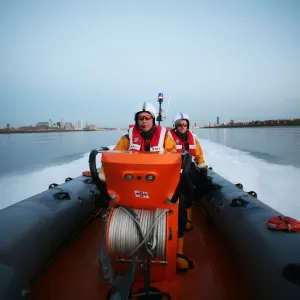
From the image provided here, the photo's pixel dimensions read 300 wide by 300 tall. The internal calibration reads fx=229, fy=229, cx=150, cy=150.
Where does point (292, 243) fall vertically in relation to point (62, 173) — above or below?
above

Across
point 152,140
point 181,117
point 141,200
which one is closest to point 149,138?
point 152,140

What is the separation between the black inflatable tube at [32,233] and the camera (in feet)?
4.20

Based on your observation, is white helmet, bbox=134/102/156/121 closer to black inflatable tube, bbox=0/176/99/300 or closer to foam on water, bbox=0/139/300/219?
black inflatable tube, bbox=0/176/99/300

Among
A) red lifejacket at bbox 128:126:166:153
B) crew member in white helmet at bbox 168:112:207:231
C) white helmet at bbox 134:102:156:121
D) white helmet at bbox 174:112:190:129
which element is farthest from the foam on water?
white helmet at bbox 134:102:156:121

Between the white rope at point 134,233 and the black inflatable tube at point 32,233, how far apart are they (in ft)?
1.71

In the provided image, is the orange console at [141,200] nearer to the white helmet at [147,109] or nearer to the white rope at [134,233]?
the white rope at [134,233]

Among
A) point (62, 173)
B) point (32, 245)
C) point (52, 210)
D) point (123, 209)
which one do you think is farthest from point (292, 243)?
point (62, 173)

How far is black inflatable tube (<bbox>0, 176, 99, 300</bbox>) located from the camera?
4.20 feet

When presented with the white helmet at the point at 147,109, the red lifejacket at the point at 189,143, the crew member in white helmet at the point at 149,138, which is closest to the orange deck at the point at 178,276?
the crew member in white helmet at the point at 149,138

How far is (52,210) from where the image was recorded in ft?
6.59

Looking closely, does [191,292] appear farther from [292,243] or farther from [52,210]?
[52,210]

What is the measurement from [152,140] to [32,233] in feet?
3.64

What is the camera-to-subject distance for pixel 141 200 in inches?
56.1

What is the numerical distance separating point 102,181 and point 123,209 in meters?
0.29
